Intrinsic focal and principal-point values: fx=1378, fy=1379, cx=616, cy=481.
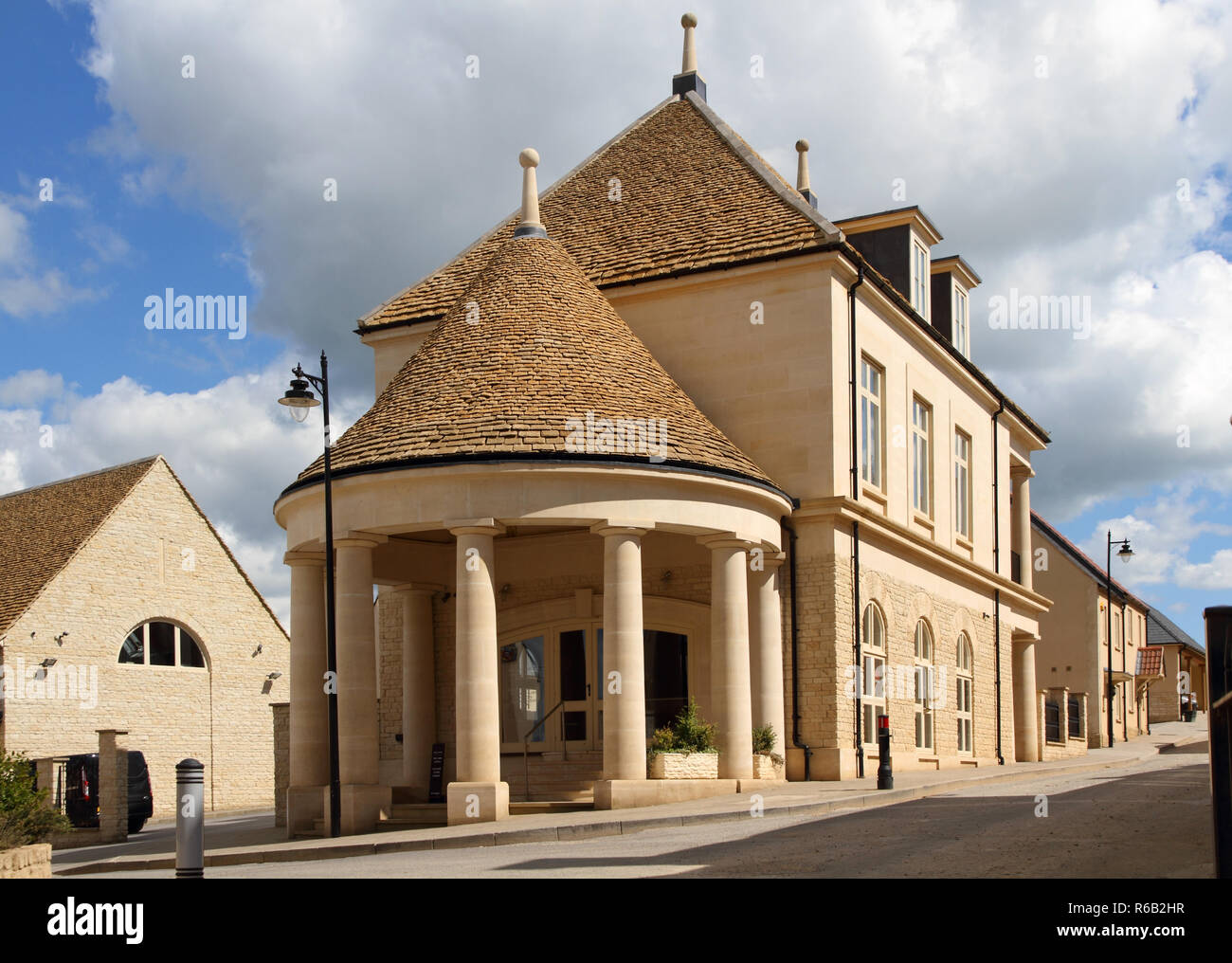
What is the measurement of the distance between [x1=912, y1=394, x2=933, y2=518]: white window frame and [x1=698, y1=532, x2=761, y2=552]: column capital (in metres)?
9.42

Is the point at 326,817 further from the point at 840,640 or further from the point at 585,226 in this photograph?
the point at 585,226

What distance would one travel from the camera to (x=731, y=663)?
21891mm

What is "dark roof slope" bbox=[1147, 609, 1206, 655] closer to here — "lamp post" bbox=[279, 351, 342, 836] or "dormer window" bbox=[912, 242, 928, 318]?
"dormer window" bbox=[912, 242, 928, 318]

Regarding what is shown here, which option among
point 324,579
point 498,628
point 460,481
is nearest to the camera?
point 460,481

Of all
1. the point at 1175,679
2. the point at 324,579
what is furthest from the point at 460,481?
the point at 1175,679

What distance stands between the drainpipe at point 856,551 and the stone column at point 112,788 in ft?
49.2

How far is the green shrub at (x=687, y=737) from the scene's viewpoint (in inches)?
850

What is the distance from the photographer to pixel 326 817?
2102 centimetres

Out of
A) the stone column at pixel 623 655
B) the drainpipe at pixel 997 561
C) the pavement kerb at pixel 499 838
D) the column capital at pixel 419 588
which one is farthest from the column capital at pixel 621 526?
the drainpipe at pixel 997 561

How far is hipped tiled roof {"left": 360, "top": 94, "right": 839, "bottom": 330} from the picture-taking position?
26734mm

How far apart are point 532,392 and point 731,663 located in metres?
5.33

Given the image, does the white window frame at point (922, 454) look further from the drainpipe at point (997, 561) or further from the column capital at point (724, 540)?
the column capital at point (724, 540)
